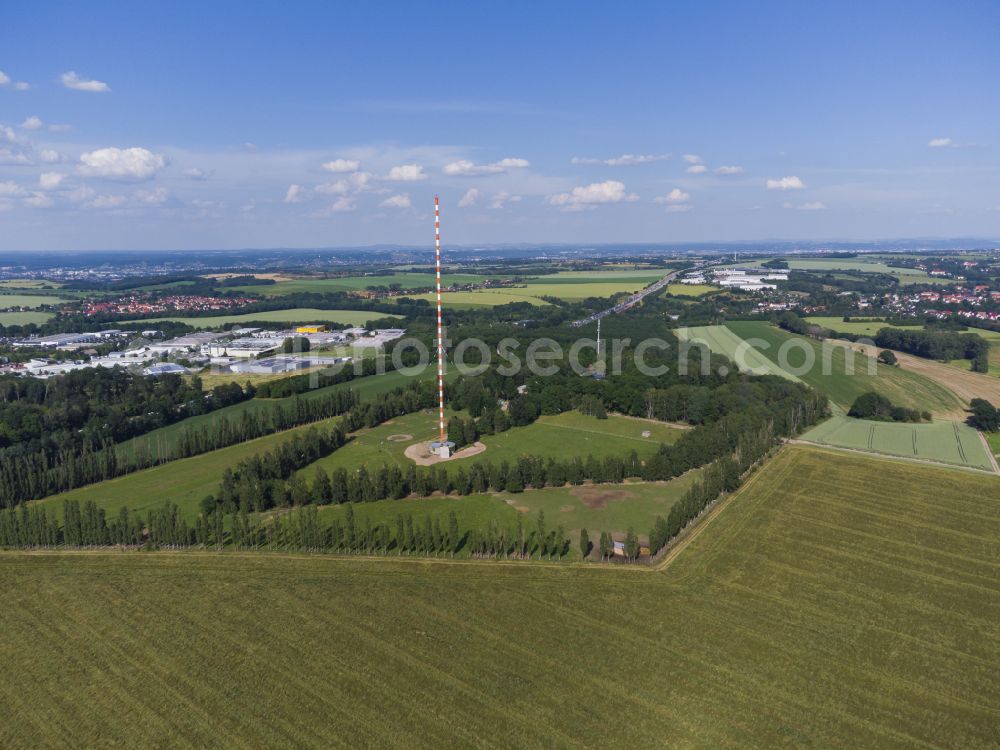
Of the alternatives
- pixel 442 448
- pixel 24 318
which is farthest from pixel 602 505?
pixel 24 318

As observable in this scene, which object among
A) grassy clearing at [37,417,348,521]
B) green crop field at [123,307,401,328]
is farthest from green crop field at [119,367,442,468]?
green crop field at [123,307,401,328]

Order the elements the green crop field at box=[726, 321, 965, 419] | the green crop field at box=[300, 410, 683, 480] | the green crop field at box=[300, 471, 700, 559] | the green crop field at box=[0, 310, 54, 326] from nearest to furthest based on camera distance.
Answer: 1. the green crop field at box=[300, 471, 700, 559]
2. the green crop field at box=[300, 410, 683, 480]
3. the green crop field at box=[726, 321, 965, 419]
4. the green crop field at box=[0, 310, 54, 326]

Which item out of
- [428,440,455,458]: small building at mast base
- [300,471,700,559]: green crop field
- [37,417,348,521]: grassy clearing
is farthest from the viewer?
[428,440,455,458]: small building at mast base

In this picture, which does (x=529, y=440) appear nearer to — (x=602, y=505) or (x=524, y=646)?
(x=602, y=505)

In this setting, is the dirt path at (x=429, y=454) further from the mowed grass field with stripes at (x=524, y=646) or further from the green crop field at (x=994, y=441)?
the green crop field at (x=994, y=441)

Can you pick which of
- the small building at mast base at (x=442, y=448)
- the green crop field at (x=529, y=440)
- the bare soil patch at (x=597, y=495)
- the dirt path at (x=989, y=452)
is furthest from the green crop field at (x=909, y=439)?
the small building at mast base at (x=442, y=448)

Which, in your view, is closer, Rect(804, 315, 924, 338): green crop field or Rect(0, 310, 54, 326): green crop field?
Rect(804, 315, 924, 338): green crop field

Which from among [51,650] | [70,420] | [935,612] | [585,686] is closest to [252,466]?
[51,650]

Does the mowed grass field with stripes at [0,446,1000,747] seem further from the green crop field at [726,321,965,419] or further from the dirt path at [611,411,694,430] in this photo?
the green crop field at [726,321,965,419]
